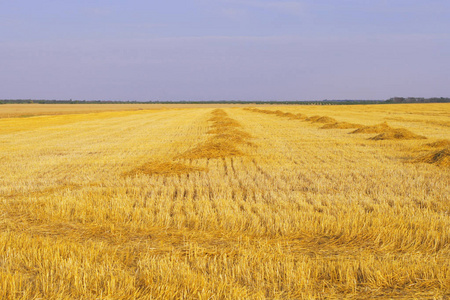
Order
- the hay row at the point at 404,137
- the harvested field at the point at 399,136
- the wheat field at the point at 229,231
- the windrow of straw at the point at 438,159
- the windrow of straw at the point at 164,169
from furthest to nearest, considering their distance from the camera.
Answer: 1. the harvested field at the point at 399,136
2. the hay row at the point at 404,137
3. the windrow of straw at the point at 438,159
4. the windrow of straw at the point at 164,169
5. the wheat field at the point at 229,231

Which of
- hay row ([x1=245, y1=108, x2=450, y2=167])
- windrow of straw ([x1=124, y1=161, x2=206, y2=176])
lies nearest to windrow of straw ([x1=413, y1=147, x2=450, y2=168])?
hay row ([x1=245, y1=108, x2=450, y2=167])

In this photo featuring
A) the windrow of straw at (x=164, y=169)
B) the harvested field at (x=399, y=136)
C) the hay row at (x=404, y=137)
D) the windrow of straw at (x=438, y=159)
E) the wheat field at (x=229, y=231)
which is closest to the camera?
the wheat field at (x=229, y=231)

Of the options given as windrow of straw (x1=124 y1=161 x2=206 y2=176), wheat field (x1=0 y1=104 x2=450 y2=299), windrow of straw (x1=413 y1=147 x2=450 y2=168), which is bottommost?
wheat field (x1=0 y1=104 x2=450 y2=299)

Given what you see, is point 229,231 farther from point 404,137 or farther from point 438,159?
point 404,137

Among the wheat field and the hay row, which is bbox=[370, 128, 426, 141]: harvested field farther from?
the wheat field

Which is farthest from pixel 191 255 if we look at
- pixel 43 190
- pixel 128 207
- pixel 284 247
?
pixel 43 190

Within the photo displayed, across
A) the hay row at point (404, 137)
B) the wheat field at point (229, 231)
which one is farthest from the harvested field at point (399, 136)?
the wheat field at point (229, 231)

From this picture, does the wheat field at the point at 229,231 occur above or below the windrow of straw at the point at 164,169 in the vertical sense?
below

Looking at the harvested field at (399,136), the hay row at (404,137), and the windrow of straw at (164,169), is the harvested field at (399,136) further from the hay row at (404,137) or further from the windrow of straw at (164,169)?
the windrow of straw at (164,169)

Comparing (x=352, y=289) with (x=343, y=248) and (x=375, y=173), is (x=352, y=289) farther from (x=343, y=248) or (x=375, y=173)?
(x=375, y=173)

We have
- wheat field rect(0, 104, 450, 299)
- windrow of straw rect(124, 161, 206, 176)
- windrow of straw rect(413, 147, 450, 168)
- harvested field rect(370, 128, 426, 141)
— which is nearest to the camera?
wheat field rect(0, 104, 450, 299)

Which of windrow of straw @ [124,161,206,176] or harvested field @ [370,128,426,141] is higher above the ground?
harvested field @ [370,128,426,141]

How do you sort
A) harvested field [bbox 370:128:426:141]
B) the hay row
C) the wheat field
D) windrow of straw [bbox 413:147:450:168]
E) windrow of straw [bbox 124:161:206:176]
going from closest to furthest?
the wheat field → windrow of straw [bbox 124:161:206:176] → windrow of straw [bbox 413:147:450:168] → the hay row → harvested field [bbox 370:128:426:141]

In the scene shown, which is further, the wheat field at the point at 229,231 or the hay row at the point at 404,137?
the hay row at the point at 404,137
